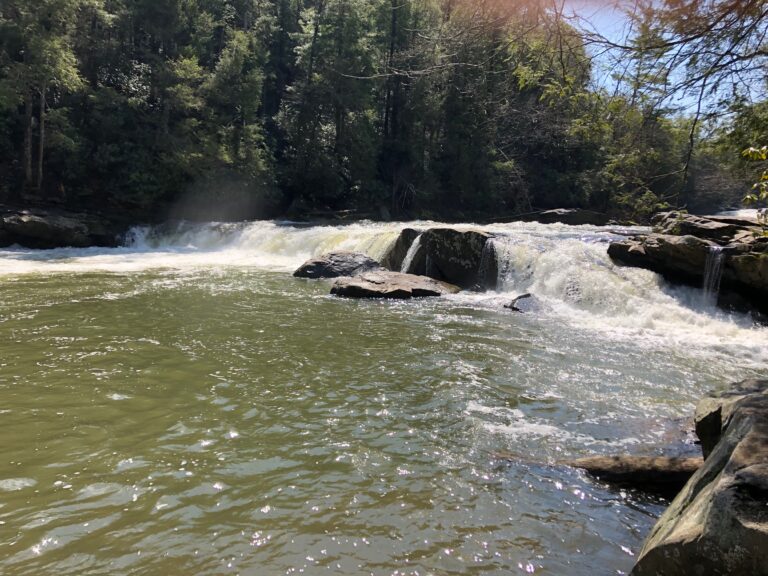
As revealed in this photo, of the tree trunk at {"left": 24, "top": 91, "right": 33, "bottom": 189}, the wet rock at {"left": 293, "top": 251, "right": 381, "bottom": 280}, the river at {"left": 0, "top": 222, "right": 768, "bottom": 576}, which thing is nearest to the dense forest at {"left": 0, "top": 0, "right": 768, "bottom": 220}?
the tree trunk at {"left": 24, "top": 91, "right": 33, "bottom": 189}

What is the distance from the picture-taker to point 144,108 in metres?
23.7

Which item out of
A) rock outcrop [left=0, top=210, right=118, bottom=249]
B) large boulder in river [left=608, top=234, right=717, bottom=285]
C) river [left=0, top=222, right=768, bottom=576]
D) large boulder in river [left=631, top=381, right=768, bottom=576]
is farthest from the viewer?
rock outcrop [left=0, top=210, right=118, bottom=249]

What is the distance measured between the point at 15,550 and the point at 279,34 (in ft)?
117

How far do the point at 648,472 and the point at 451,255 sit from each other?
10011 millimetres

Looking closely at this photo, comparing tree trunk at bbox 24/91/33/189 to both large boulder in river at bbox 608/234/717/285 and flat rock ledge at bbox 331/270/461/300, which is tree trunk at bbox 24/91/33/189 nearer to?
flat rock ledge at bbox 331/270/461/300

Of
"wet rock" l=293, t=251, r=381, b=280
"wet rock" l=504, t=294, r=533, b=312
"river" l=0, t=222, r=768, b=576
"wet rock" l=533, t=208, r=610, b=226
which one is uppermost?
"wet rock" l=533, t=208, r=610, b=226

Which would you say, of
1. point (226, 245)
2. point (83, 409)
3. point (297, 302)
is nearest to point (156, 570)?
point (83, 409)

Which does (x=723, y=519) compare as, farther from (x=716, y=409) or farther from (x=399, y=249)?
(x=399, y=249)

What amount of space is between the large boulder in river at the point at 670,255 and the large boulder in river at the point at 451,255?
10.7 feet

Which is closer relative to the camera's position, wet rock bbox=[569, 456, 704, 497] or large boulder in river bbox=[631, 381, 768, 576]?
large boulder in river bbox=[631, 381, 768, 576]

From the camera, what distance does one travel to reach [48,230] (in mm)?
17609

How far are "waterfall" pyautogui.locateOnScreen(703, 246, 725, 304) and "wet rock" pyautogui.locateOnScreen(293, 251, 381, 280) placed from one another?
7421mm

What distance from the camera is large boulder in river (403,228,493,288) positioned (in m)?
13.5

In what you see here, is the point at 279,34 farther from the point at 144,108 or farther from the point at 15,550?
the point at 15,550
